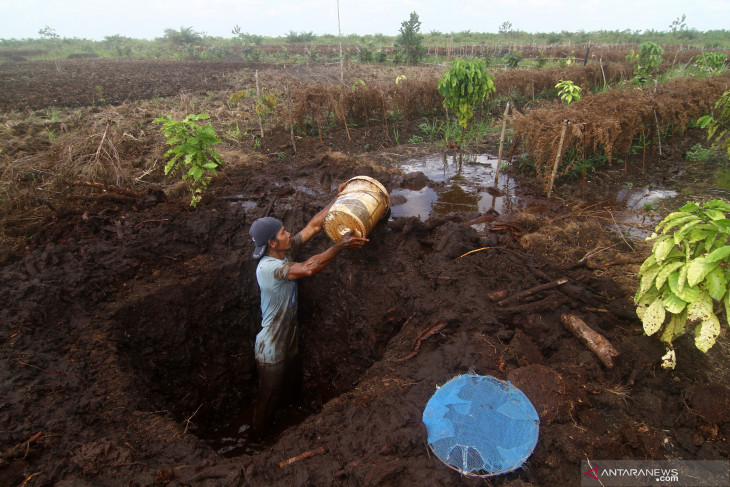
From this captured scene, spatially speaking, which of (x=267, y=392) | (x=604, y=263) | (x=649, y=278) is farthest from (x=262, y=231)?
(x=604, y=263)

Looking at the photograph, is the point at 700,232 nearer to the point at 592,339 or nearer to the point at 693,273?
the point at 693,273

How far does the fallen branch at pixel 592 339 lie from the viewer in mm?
2777

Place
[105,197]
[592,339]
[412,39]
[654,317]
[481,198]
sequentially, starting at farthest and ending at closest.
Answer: [412,39]
[481,198]
[105,197]
[592,339]
[654,317]

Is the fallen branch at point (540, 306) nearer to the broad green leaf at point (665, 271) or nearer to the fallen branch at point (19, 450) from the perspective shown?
the broad green leaf at point (665, 271)

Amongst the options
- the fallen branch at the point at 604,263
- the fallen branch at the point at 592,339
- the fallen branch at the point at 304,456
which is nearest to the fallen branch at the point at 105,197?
the fallen branch at the point at 304,456

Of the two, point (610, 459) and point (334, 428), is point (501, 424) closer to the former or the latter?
point (610, 459)

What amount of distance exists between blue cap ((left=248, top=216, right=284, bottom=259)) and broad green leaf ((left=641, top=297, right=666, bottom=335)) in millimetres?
2991

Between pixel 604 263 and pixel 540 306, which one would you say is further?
pixel 604 263

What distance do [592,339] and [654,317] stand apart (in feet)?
1.73

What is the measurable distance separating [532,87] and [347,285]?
42.6ft

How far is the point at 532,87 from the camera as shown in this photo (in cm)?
1353

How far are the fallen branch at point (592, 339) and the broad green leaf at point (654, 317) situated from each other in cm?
37

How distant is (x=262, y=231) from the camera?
10.6ft

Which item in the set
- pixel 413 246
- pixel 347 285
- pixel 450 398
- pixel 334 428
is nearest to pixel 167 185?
pixel 347 285
